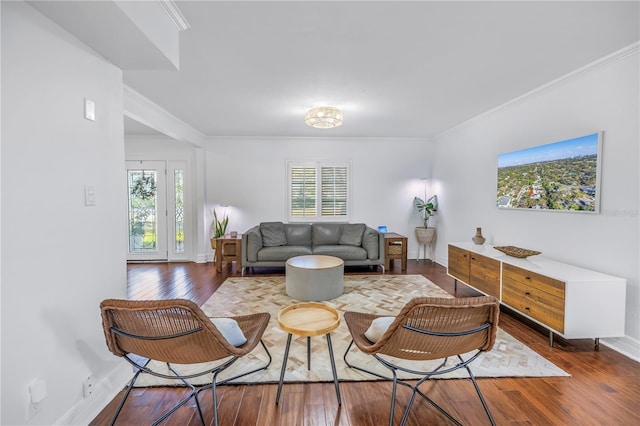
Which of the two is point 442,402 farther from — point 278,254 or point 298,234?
point 298,234

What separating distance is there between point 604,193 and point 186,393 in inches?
149

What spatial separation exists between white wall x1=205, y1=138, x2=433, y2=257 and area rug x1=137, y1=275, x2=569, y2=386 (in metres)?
2.08

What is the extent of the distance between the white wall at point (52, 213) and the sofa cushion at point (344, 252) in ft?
10.9

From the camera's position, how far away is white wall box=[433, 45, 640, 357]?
2441 mm

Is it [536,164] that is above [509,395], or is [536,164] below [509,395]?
above

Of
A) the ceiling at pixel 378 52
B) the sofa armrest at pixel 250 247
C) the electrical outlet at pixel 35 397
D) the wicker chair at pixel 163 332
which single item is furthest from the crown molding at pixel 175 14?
the sofa armrest at pixel 250 247

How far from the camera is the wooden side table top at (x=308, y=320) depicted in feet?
6.20

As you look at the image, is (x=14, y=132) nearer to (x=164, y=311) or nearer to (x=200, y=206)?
(x=164, y=311)

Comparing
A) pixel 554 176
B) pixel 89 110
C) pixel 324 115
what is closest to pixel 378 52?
pixel 324 115

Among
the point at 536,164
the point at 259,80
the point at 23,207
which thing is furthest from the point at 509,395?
the point at 259,80

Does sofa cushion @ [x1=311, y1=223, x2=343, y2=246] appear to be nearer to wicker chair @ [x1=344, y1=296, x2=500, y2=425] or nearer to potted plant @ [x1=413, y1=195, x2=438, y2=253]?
potted plant @ [x1=413, y1=195, x2=438, y2=253]

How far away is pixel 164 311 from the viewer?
4.82ft

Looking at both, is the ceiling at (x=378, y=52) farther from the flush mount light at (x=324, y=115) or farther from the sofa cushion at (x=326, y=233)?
the sofa cushion at (x=326, y=233)

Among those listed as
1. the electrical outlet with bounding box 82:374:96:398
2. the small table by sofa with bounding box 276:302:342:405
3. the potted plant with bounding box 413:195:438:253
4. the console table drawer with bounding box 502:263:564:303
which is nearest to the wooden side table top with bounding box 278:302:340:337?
the small table by sofa with bounding box 276:302:342:405
